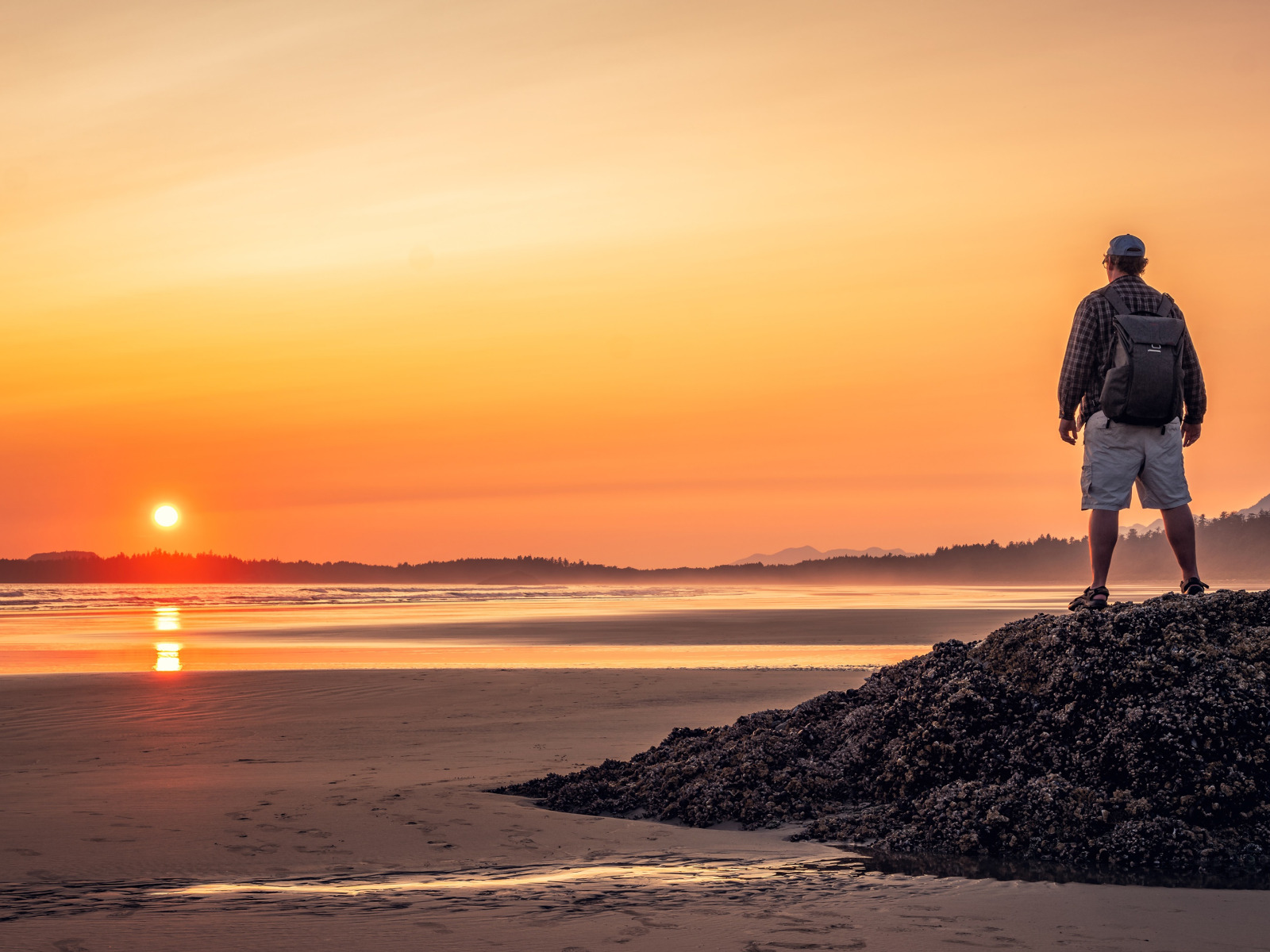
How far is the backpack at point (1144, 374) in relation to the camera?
21.8ft

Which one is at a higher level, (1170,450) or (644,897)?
(1170,450)

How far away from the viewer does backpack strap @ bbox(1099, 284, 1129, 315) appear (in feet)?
22.5

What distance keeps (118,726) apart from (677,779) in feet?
20.3

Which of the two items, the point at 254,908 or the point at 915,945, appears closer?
the point at 915,945

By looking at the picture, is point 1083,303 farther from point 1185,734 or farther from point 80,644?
point 80,644

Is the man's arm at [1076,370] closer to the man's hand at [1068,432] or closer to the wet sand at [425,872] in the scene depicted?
the man's hand at [1068,432]

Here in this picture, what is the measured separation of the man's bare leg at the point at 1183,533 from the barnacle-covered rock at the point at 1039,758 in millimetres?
246

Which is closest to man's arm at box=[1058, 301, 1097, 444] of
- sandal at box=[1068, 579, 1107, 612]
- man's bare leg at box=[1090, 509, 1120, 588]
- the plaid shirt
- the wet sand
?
the plaid shirt

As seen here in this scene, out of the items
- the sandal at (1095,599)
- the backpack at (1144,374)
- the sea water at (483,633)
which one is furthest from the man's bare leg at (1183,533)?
the sea water at (483,633)

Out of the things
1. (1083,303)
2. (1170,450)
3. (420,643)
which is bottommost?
(420,643)

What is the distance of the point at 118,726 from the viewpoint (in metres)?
10.5

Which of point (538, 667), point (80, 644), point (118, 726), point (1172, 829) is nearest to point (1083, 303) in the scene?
point (1172, 829)

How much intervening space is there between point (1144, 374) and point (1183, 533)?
3.45 feet

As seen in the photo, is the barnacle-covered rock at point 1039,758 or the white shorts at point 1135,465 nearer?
the barnacle-covered rock at point 1039,758
